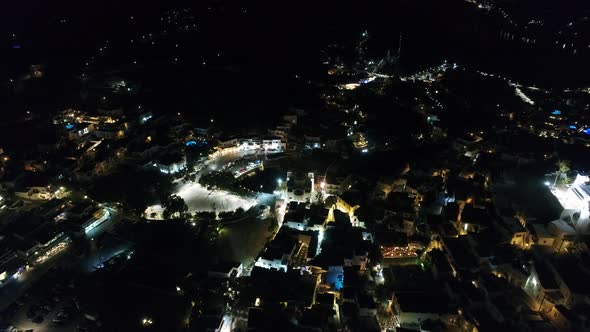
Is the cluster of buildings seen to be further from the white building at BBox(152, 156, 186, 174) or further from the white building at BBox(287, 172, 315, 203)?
the white building at BBox(287, 172, 315, 203)

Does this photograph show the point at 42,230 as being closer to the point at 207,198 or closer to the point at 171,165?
the point at 171,165

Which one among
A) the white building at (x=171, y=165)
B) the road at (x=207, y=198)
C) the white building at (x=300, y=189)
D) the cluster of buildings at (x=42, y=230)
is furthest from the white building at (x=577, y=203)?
the cluster of buildings at (x=42, y=230)

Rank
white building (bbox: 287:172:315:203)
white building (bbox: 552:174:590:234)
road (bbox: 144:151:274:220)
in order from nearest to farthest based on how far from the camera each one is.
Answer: white building (bbox: 552:174:590:234) → white building (bbox: 287:172:315:203) → road (bbox: 144:151:274:220)

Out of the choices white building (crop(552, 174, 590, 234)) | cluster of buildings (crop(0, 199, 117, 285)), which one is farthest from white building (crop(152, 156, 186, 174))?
white building (crop(552, 174, 590, 234))

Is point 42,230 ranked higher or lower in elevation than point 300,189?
lower

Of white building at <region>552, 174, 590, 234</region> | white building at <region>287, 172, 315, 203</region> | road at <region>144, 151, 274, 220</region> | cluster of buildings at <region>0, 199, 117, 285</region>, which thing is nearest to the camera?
cluster of buildings at <region>0, 199, 117, 285</region>

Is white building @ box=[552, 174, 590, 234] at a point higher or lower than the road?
higher

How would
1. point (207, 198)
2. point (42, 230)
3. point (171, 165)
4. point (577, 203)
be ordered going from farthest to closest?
point (171, 165)
point (207, 198)
point (577, 203)
point (42, 230)

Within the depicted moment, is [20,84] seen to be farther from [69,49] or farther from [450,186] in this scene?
[450,186]

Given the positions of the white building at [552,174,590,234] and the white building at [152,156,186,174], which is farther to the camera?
the white building at [152,156,186,174]

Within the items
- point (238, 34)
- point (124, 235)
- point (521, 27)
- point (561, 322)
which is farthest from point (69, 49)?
point (521, 27)

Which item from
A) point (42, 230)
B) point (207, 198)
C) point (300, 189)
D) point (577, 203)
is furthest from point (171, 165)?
point (577, 203)
